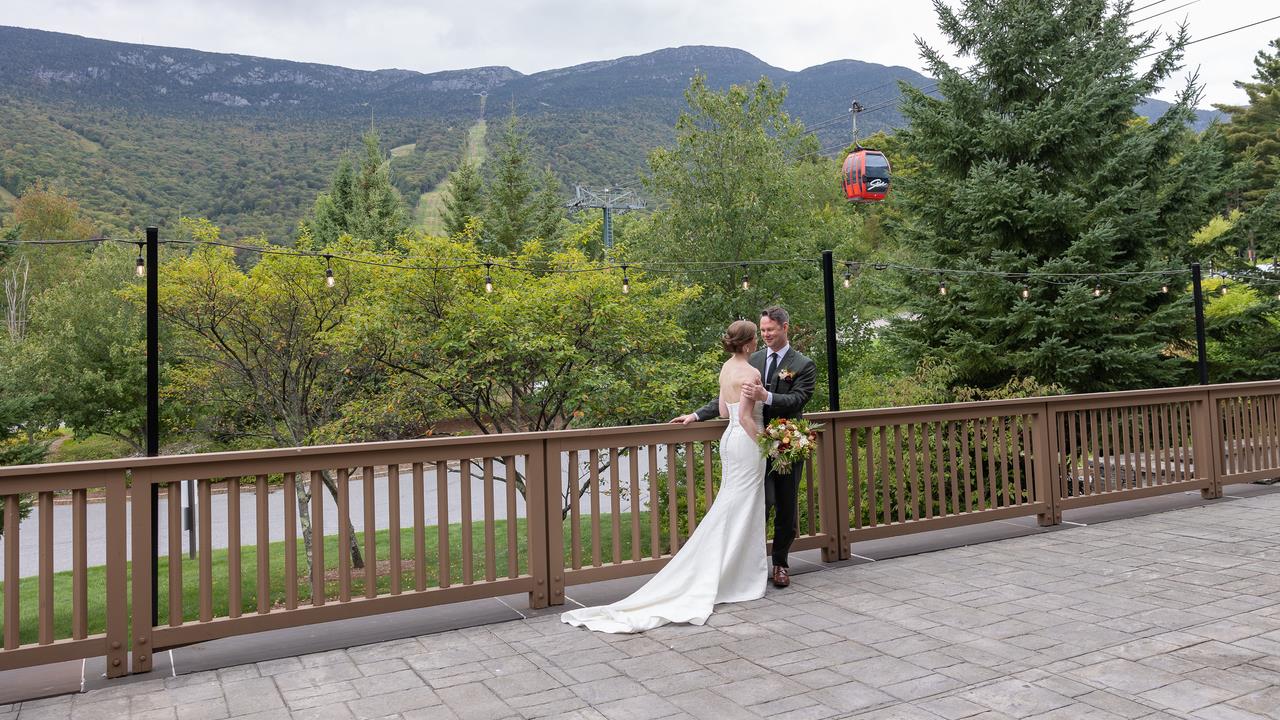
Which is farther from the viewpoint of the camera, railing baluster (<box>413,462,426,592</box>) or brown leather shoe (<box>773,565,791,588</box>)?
brown leather shoe (<box>773,565,791,588</box>)

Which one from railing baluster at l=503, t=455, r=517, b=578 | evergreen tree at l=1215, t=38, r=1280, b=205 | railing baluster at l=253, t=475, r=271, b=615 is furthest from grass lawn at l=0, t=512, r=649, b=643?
evergreen tree at l=1215, t=38, r=1280, b=205

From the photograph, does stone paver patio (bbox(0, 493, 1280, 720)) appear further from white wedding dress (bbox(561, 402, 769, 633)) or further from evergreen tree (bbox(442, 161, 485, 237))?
evergreen tree (bbox(442, 161, 485, 237))

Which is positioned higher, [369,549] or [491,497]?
[491,497]

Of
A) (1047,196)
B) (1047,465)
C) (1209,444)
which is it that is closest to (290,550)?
(1047,465)

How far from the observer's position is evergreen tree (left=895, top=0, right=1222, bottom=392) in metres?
11.9

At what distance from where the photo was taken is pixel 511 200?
111 feet

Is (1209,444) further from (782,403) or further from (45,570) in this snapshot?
(45,570)

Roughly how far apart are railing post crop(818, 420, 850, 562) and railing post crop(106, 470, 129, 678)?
371 cm

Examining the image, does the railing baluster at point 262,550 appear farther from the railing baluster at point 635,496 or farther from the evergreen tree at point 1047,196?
the evergreen tree at point 1047,196

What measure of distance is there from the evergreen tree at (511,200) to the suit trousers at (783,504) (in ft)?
94.6

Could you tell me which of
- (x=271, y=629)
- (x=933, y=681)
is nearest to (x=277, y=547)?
(x=271, y=629)

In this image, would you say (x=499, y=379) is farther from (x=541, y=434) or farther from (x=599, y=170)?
(x=599, y=170)

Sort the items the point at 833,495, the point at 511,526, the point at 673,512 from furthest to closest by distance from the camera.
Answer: the point at 833,495, the point at 511,526, the point at 673,512

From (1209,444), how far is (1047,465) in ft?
7.13
